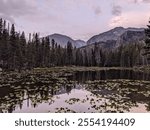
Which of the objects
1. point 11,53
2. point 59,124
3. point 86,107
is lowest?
point 86,107

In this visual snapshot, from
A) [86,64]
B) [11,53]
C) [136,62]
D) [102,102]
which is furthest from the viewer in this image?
[86,64]

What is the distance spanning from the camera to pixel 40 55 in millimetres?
76875

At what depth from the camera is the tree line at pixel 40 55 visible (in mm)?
53306

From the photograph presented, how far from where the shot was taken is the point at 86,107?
15.4 meters

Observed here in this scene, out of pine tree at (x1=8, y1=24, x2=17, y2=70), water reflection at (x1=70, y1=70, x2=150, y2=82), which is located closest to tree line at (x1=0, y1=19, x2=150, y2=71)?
pine tree at (x1=8, y1=24, x2=17, y2=70)

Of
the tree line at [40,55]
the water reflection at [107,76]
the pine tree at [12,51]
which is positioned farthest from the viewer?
the pine tree at [12,51]

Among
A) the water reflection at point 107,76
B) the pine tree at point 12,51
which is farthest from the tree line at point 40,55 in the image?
the water reflection at point 107,76

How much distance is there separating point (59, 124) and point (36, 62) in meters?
68.3

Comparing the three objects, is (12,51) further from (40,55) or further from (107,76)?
(107,76)

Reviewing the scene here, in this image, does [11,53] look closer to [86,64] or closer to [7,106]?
[7,106]

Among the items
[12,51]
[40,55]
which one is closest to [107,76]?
[12,51]

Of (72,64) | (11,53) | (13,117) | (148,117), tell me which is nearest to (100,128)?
(148,117)

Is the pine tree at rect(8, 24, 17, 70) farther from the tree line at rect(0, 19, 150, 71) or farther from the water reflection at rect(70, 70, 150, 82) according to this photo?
the water reflection at rect(70, 70, 150, 82)

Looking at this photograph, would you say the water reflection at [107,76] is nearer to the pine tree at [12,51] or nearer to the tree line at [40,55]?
the tree line at [40,55]
